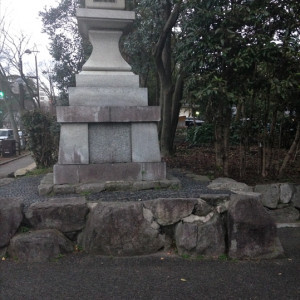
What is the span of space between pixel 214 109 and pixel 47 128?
5.29m

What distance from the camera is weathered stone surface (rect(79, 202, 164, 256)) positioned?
13.0 ft

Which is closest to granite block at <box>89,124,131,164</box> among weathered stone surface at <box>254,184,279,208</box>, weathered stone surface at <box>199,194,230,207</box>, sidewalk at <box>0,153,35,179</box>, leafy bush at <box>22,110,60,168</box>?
weathered stone surface at <box>199,194,230,207</box>

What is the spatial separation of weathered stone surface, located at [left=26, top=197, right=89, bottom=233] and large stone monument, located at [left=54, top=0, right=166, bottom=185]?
104 cm

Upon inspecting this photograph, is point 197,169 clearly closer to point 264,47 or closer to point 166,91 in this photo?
point 264,47

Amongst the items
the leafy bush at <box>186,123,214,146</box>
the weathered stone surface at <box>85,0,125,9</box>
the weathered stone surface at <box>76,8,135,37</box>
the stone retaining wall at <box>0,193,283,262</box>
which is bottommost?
the stone retaining wall at <box>0,193,283,262</box>

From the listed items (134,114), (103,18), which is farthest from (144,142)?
(103,18)

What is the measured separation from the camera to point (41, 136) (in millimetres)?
9539

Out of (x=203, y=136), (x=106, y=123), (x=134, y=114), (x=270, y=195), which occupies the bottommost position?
(x=270, y=195)

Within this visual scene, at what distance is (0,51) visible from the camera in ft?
79.7

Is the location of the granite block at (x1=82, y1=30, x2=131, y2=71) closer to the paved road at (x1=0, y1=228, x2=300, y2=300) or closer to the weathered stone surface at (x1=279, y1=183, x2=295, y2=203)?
the paved road at (x1=0, y1=228, x2=300, y2=300)

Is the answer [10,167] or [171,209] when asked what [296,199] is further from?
[10,167]

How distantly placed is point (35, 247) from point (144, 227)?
1.32 m

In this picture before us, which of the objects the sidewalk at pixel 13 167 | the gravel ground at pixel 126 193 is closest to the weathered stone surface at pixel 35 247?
the gravel ground at pixel 126 193

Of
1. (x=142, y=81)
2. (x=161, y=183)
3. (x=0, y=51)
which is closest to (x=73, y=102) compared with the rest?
(x=161, y=183)
